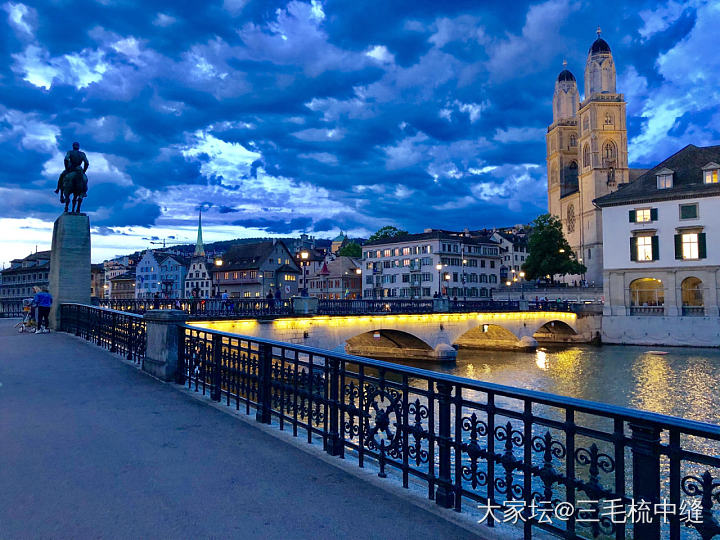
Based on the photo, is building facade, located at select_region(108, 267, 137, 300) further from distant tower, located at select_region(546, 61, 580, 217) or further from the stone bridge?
distant tower, located at select_region(546, 61, 580, 217)

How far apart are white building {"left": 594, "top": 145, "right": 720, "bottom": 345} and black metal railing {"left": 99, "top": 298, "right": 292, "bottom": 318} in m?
35.7

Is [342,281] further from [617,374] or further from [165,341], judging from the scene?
[165,341]

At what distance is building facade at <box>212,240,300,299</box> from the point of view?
87.6 meters

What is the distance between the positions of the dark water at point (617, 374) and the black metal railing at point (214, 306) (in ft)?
41.8

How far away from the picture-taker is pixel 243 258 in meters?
91.9

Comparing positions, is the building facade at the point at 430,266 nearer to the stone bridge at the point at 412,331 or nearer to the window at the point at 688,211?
the stone bridge at the point at 412,331

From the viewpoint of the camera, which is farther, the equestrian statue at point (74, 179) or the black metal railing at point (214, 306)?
the black metal railing at point (214, 306)

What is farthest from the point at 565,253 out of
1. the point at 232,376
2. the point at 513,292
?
the point at 232,376

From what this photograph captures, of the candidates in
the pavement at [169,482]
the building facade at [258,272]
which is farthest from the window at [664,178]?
the building facade at [258,272]

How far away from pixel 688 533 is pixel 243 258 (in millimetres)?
86124

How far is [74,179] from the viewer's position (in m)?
21.0

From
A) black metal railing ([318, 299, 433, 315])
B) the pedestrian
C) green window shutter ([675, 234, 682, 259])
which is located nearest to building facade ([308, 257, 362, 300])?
black metal railing ([318, 299, 433, 315])

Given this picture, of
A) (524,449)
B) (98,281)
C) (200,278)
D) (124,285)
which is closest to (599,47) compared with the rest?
(200,278)

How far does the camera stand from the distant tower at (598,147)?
85.0m
